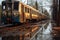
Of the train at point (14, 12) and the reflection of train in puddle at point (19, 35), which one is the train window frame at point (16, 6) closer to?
the train at point (14, 12)

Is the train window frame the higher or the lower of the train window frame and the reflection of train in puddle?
the higher

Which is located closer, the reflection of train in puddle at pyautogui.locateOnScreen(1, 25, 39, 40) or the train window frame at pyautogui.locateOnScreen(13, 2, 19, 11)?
the reflection of train in puddle at pyautogui.locateOnScreen(1, 25, 39, 40)

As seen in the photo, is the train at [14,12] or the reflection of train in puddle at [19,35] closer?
the reflection of train in puddle at [19,35]

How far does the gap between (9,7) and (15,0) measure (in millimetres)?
1681

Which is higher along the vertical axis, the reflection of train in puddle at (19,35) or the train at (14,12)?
the train at (14,12)

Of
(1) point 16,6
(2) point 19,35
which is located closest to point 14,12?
(1) point 16,6

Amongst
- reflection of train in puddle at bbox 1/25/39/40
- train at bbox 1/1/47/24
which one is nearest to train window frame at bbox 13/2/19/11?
train at bbox 1/1/47/24

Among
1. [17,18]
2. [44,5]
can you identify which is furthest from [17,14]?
[44,5]

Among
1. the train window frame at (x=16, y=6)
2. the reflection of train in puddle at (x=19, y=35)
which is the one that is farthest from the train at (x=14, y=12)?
the reflection of train in puddle at (x=19, y=35)

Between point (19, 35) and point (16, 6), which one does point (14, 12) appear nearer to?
point (16, 6)

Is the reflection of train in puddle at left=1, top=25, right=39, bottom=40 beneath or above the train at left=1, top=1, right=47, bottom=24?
beneath

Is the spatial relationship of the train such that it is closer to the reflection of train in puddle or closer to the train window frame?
the train window frame

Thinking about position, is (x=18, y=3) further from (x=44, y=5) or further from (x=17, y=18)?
(x=44, y=5)

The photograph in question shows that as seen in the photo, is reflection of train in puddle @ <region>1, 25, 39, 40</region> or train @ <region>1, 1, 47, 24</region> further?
train @ <region>1, 1, 47, 24</region>
